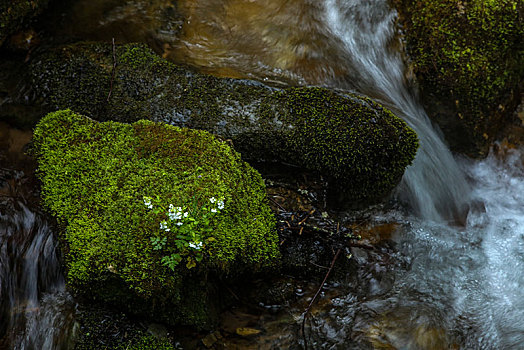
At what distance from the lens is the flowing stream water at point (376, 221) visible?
3693mm

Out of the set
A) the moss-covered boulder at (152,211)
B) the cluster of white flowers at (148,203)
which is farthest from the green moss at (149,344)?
the cluster of white flowers at (148,203)

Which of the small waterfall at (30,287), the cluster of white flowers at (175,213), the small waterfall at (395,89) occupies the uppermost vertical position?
the small waterfall at (395,89)

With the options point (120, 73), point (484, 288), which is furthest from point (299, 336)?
point (120, 73)

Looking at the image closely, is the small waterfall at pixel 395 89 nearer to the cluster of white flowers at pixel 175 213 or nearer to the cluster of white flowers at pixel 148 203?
the cluster of white flowers at pixel 175 213

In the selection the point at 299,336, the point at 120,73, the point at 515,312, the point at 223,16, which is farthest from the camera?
the point at 223,16

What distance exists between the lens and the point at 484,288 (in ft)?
14.0

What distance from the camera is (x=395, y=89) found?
5293mm

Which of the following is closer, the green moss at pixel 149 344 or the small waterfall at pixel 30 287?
the green moss at pixel 149 344

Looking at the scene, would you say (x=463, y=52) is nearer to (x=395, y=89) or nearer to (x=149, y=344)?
(x=395, y=89)

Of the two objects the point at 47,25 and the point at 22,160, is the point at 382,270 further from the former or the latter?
the point at 47,25

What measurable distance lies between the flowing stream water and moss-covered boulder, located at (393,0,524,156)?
0.23 meters

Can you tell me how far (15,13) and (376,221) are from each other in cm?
450

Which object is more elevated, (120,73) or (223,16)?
(223,16)

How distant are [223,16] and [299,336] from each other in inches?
154
